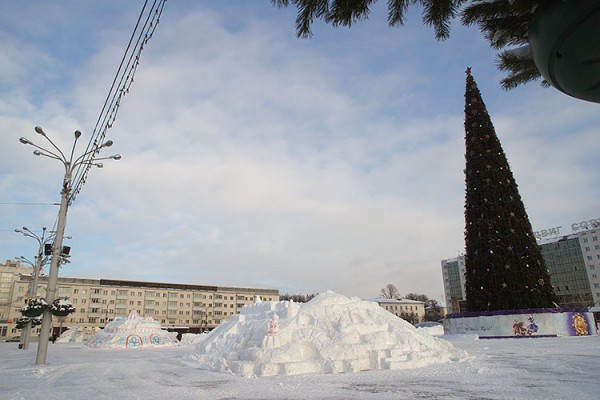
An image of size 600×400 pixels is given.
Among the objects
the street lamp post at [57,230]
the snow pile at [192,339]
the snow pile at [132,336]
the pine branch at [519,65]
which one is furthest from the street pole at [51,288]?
the snow pile at [192,339]

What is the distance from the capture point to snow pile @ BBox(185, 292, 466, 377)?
Result: 38.0 ft

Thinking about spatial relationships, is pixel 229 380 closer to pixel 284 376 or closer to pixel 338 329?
pixel 284 376

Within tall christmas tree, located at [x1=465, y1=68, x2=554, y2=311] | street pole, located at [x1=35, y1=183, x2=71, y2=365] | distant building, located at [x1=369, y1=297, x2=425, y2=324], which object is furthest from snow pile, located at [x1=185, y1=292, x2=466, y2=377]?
distant building, located at [x1=369, y1=297, x2=425, y2=324]

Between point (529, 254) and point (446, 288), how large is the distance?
9805cm

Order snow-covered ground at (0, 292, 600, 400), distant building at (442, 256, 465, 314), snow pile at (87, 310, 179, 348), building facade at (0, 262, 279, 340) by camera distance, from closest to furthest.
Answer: snow-covered ground at (0, 292, 600, 400), snow pile at (87, 310, 179, 348), building facade at (0, 262, 279, 340), distant building at (442, 256, 465, 314)

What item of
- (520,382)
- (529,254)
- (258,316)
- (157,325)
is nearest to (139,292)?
(157,325)

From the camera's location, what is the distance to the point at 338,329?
14086 millimetres

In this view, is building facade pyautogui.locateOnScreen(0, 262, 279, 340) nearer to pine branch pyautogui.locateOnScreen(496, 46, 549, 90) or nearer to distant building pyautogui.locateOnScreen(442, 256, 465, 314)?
distant building pyautogui.locateOnScreen(442, 256, 465, 314)

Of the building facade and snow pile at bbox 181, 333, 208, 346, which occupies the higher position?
the building facade

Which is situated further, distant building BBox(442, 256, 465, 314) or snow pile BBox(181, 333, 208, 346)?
distant building BBox(442, 256, 465, 314)

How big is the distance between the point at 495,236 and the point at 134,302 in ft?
273

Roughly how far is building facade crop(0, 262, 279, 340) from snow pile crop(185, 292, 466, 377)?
71.1 m

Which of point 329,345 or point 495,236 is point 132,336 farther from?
point 495,236

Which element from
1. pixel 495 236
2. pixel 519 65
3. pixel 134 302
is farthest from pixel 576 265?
pixel 519 65
